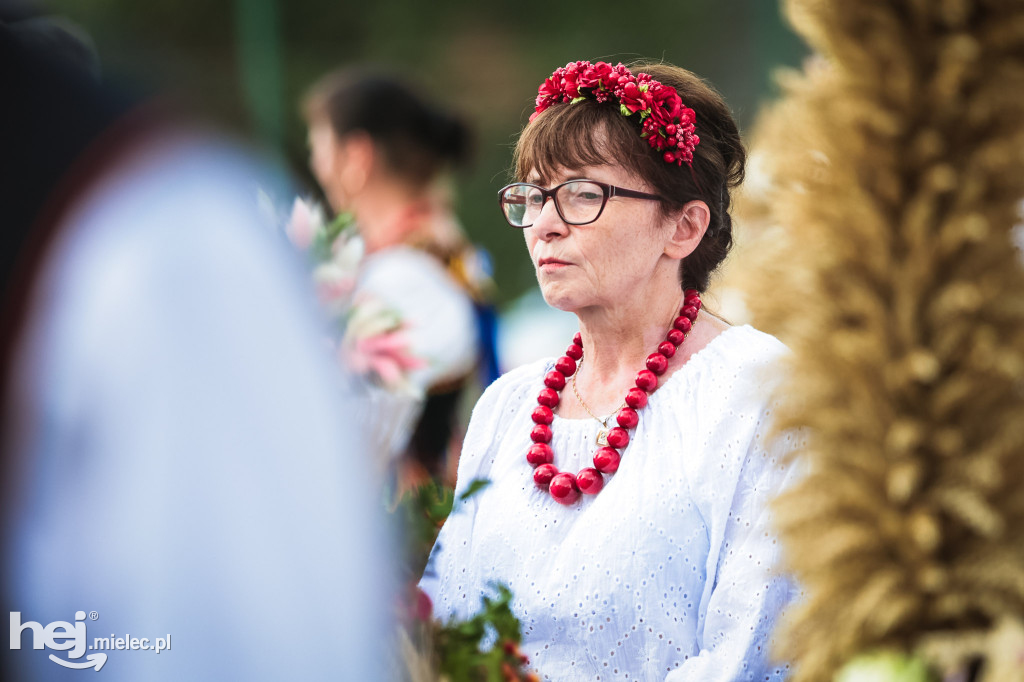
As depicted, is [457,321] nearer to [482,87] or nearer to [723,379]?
[723,379]

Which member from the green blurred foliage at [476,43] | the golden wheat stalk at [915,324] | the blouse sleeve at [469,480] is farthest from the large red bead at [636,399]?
the green blurred foliage at [476,43]

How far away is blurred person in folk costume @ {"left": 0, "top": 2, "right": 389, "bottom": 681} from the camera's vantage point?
0.71 metres

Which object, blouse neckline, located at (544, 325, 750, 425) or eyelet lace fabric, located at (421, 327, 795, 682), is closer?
eyelet lace fabric, located at (421, 327, 795, 682)

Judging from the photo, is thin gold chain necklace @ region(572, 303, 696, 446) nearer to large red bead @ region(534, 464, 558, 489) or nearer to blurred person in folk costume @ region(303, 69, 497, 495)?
large red bead @ region(534, 464, 558, 489)

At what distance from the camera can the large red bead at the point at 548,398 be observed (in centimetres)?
225

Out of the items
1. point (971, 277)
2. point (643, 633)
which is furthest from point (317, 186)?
point (643, 633)

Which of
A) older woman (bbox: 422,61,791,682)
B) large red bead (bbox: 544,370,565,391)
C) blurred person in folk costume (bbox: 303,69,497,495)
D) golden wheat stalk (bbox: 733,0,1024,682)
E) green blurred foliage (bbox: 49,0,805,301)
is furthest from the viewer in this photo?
green blurred foliage (bbox: 49,0,805,301)

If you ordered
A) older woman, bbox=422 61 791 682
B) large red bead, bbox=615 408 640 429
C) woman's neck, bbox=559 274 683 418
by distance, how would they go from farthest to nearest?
woman's neck, bbox=559 274 683 418 < large red bead, bbox=615 408 640 429 < older woman, bbox=422 61 791 682

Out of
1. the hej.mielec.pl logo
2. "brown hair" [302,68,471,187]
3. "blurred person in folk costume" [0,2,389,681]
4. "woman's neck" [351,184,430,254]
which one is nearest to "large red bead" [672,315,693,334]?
"blurred person in folk costume" [0,2,389,681]

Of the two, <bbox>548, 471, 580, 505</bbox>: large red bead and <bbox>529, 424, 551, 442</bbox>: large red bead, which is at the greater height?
<bbox>529, 424, 551, 442</bbox>: large red bead

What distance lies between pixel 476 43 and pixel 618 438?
978 cm

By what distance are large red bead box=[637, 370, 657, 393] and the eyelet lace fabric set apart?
0.11 feet

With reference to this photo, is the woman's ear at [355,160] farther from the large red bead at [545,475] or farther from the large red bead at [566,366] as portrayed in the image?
the large red bead at [545,475]

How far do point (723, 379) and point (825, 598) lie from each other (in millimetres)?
1030
